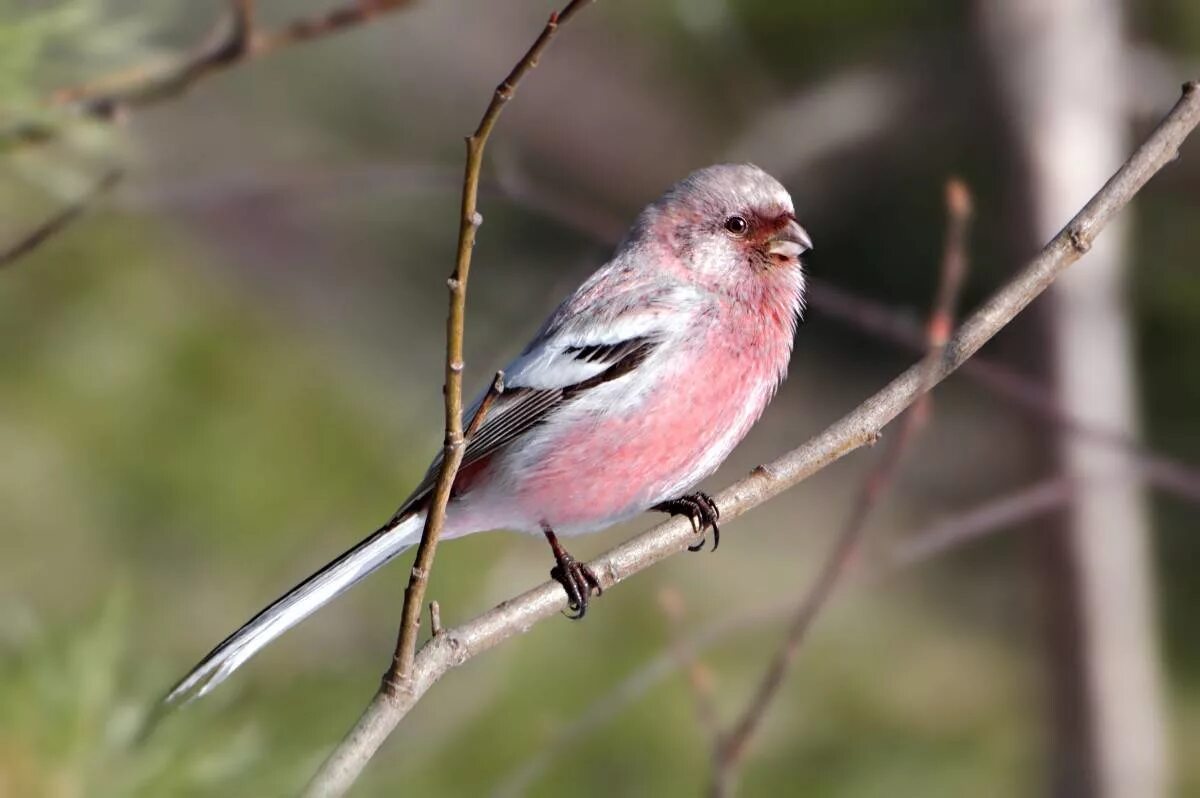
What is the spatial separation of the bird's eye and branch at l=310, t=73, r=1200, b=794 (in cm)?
86

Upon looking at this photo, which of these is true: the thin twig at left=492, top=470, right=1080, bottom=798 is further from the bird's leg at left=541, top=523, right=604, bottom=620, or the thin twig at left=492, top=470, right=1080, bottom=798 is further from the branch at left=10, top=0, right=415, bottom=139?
the branch at left=10, top=0, right=415, bottom=139

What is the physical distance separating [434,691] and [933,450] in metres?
3.80

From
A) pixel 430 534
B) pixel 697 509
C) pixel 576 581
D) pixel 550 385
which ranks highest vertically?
pixel 550 385

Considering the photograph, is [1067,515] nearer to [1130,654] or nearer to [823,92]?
[1130,654]

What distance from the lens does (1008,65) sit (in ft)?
11.9

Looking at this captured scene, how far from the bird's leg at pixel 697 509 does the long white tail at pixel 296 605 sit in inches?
19.6

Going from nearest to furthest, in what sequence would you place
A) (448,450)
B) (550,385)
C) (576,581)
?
(448,450)
(576,581)
(550,385)

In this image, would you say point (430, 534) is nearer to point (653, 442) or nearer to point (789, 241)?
point (653, 442)

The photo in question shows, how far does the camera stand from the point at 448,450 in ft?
5.71

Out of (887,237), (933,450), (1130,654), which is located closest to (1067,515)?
(1130,654)

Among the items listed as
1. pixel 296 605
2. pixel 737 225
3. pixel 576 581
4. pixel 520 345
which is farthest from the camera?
pixel 520 345

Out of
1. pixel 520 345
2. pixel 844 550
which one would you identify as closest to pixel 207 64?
pixel 844 550

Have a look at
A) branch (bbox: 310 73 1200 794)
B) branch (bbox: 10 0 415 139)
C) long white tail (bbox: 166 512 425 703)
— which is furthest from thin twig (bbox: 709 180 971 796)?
branch (bbox: 10 0 415 139)

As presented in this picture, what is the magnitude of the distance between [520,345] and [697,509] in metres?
1.26
